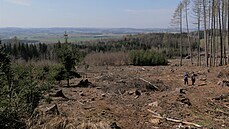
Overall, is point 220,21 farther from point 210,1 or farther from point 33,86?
point 33,86

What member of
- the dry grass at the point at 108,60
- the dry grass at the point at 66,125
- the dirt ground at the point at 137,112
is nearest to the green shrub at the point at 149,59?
the dry grass at the point at 108,60

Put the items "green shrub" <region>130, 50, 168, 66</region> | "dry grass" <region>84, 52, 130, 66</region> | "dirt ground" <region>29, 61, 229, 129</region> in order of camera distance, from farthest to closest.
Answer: "dry grass" <region>84, 52, 130, 66</region>, "green shrub" <region>130, 50, 168, 66</region>, "dirt ground" <region>29, 61, 229, 129</region>

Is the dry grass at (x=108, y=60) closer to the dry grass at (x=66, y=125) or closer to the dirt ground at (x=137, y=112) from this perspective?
the dirt ground at (x=137, y=112)

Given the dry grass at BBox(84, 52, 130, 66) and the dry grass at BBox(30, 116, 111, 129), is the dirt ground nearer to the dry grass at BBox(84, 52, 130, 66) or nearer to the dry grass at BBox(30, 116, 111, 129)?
the dry grass at BBox(30, 116, 111, 129)

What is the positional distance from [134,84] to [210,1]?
15.6m

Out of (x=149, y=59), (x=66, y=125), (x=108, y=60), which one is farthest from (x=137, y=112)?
(x=108, y=60)

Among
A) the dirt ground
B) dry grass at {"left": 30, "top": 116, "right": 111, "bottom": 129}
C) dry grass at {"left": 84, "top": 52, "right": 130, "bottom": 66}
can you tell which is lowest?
dry grass at {"left": 84, "top": 52, "right": 130, "bottom": 66}

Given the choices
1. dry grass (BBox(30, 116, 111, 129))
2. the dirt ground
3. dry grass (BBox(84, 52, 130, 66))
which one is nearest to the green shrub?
dry grass (BBox(84, 52, 130, 66))

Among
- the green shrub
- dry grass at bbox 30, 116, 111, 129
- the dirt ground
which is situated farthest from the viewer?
the green shrub

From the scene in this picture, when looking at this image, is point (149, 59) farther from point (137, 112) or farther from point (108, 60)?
point (137, 112)

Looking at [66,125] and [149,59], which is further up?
[66,125]

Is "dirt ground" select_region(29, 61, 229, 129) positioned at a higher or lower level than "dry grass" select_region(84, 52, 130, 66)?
higher

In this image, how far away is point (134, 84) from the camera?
790 inches

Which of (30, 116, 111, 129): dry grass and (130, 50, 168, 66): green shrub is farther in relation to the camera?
(130, 50, 168, 66): green shrub
